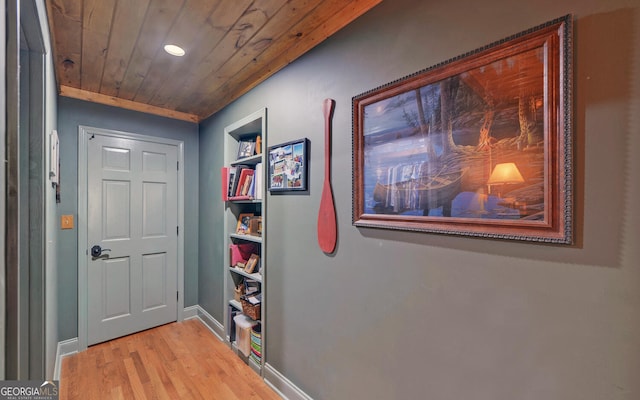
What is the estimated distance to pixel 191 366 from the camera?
226cm

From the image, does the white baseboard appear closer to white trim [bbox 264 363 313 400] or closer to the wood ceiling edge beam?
white trim [bbox 264 363 313 400]

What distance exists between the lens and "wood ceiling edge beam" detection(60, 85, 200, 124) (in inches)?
97.9

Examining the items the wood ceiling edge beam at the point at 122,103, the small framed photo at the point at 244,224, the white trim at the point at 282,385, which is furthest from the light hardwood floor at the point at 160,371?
the wood ceiling edge beam at the point at 122,103

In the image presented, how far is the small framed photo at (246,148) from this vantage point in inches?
96.3

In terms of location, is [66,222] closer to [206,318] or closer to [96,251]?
[96,251]

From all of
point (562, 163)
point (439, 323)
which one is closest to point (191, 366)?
point (439, 323)

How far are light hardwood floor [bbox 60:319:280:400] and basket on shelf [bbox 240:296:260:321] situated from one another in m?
0.44

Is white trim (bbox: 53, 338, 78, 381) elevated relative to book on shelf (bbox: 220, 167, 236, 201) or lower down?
lower down

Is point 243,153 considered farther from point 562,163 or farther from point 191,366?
point 562,163

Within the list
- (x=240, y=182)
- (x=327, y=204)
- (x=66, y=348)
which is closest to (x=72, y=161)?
(x=240, y=182)

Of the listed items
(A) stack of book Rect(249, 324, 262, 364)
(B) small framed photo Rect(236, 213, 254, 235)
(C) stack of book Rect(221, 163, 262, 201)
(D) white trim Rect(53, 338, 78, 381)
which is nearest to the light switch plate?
(D) white trim Rect(53, 338, 78, 381)

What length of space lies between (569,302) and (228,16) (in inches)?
76.4

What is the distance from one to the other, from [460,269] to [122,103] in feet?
10.6

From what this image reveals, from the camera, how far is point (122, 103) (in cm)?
274
